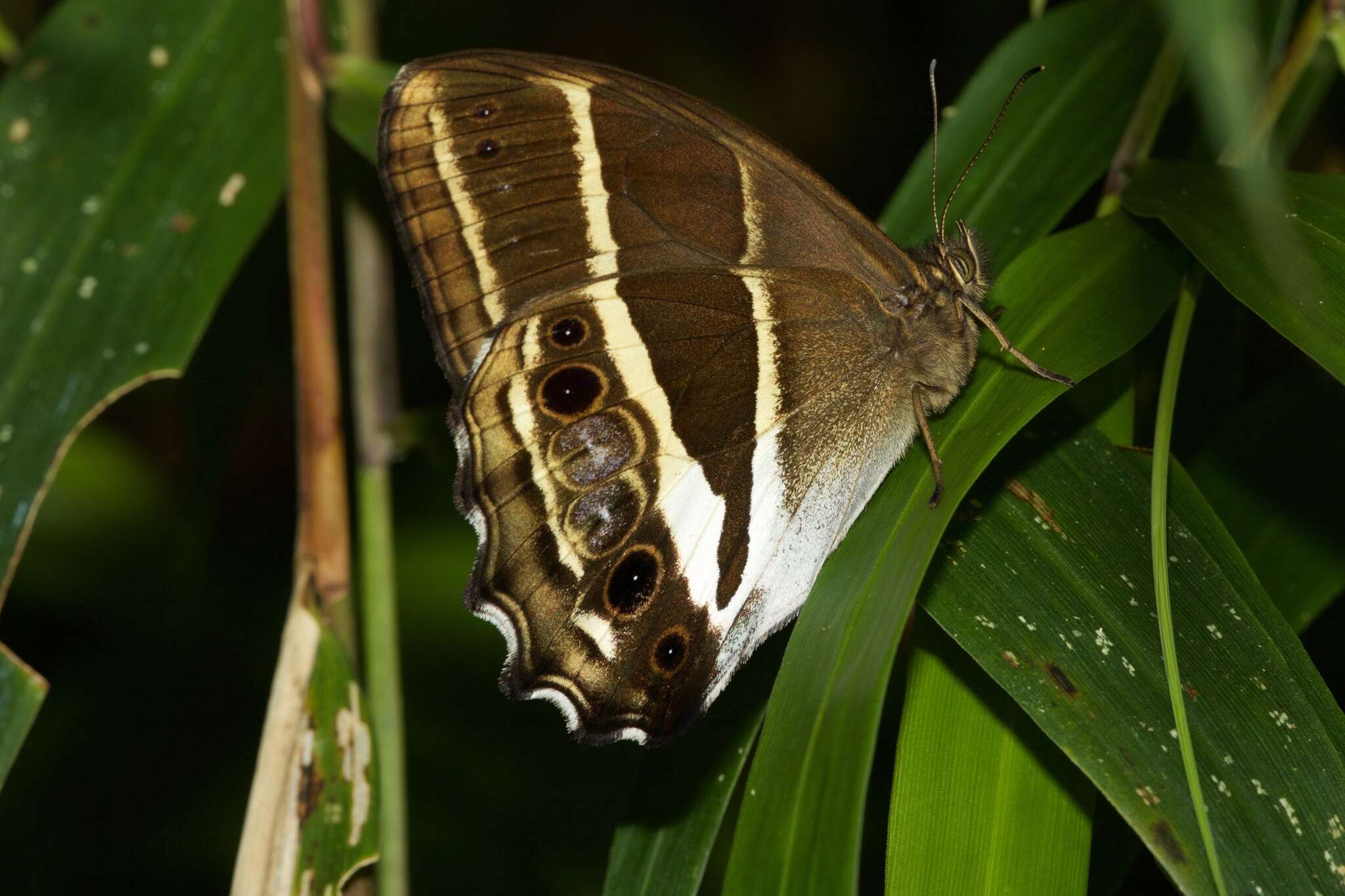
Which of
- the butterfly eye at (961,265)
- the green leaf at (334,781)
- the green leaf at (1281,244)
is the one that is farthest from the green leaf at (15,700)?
the green leaf at (1281,244)

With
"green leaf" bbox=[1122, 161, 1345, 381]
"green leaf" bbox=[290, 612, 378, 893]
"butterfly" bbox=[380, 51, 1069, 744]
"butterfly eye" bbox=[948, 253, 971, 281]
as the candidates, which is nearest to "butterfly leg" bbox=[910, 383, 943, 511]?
"butterfly" bbox=[380, 51, 1069, 744]

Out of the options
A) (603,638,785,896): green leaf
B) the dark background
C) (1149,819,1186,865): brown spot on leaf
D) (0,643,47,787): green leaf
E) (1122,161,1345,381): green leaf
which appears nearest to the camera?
(1149,819,1186,865): brown spot on leaf

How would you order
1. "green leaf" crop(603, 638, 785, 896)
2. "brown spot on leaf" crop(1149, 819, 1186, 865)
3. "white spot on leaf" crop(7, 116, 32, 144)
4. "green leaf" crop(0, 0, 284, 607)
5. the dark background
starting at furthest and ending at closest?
the dark background → "white spot on leaf" crop(7, 116, 32, 144) → "green leaf" crop(0, 0, 284, 607) → "green leaf" crop(603, 638, 785, 896) → "brown spot on leaf" crop(1149, 819, 1186, 865)

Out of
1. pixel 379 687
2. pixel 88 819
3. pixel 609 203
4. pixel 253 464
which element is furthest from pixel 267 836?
pixel 253 464

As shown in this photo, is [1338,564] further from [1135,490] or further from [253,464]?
[253,464]

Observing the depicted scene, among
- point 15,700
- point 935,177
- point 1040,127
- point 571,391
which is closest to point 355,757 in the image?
point 15,700

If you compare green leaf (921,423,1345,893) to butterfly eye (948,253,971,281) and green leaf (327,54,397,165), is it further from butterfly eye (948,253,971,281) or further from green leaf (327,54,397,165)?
green leaf (327,54,397,165)
